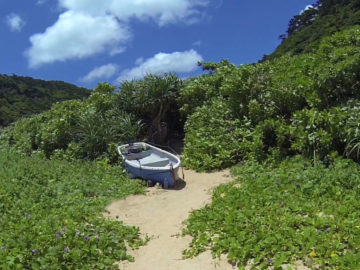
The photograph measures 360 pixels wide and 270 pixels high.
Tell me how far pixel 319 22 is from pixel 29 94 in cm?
3894

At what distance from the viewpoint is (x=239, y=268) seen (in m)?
4.83

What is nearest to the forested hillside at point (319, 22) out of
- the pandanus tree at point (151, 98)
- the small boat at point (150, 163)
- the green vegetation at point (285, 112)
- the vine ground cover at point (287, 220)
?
the pandanus tree at point (151, 98)

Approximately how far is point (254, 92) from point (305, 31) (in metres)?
49.7

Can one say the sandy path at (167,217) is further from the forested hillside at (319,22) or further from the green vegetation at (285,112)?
the forested hillside at (319,22)

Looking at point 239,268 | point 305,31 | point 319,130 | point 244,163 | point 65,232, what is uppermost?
point 305,31

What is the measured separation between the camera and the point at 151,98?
1337 centimetres

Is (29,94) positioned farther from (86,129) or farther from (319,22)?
(319,22)

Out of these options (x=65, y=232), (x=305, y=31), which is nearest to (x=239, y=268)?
(x=65, y=232)

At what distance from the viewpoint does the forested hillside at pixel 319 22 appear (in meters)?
47.9

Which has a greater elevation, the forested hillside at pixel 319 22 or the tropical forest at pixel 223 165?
the forested hillside at pixel 319 22

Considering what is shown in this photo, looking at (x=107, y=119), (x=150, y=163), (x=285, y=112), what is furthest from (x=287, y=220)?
(x=107, y=119)

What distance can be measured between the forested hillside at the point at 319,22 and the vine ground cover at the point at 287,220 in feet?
124

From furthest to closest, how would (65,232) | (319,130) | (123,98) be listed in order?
(123,98) < (319,130) < (65,232)

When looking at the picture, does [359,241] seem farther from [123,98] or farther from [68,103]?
[68,103]
